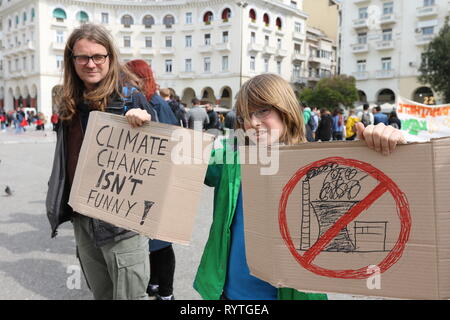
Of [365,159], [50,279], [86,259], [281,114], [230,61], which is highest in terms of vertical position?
[230,61]

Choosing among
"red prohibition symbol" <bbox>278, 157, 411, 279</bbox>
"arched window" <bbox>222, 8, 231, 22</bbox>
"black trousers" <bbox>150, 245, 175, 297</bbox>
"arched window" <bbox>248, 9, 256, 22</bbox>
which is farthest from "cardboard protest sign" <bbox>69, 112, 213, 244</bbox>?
"arched window" <bbox>248, 9, 256, 22</bbox>

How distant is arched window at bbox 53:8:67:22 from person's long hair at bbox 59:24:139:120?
42.2 meters

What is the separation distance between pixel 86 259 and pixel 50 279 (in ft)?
5.01

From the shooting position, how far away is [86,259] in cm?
188

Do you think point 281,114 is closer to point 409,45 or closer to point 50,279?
point 50,279

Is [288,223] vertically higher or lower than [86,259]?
higher

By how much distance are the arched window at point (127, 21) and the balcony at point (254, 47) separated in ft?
44.2

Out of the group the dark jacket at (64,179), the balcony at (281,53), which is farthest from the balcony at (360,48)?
the dark jacket at (64,179)

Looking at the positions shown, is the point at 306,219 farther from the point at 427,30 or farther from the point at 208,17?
the point at 208,17

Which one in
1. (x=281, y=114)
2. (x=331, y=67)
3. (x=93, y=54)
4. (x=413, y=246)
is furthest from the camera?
(x=331, y=67)

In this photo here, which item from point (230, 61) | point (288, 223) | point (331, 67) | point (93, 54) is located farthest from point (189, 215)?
point (331, 67)

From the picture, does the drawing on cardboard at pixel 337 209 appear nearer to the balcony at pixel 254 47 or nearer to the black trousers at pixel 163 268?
the black trousers at pixel 163 268

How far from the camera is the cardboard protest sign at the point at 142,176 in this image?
1.44 m

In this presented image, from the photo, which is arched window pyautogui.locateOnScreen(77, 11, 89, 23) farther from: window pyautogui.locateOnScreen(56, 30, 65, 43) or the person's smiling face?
the person's smiling face
